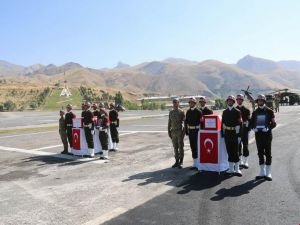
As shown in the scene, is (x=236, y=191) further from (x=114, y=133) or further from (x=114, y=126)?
(x=114, y=126)

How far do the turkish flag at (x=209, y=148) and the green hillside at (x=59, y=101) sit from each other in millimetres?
68624

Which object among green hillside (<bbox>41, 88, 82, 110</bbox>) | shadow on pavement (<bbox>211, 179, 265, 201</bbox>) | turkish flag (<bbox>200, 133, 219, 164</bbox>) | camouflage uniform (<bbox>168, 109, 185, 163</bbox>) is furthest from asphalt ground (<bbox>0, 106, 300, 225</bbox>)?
green hillside (<bbox>41, 88, 82, 110</bbox>)

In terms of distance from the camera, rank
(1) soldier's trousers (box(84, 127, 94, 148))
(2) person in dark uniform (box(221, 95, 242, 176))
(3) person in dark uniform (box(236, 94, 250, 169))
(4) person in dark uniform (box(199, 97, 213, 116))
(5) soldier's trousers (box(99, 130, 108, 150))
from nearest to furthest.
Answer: (2) person in dark uniform (box(221, 95, 242, 176))
(3) person in dark uniform (box(236, 94, 250, 169))
(4) person in dark uniform (box(199, 97, 213, 116))
(5) soldier's trousers (box(99, 130, 108, 150))
(1) soldier's trousers (box(84, 127, 94, 148))

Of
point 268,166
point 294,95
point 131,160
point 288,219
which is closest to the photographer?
point 288,219

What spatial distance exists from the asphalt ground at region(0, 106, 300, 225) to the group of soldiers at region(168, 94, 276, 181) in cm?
46

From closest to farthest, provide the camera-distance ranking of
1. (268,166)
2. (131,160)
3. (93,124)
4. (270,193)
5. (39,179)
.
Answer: (270,193), (268,166), (39,179), (131,160), (93,124)

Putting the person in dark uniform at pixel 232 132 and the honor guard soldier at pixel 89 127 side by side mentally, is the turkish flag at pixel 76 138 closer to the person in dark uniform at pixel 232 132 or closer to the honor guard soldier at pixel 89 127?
the honor guard soldier at pixel 89 127

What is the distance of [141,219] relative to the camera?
23.7 ft

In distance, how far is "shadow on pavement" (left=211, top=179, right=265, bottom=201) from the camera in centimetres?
854

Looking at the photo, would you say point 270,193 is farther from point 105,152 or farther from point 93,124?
point 93,124

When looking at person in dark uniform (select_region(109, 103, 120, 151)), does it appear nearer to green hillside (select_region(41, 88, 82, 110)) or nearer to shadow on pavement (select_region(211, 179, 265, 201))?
shadow on pavement (select_region(211, 179, 265, 201))

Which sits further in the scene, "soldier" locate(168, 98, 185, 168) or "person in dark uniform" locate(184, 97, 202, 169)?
"soldier" locate(168, 98, 185, 168)

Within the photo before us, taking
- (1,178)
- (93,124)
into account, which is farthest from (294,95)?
(1,178)

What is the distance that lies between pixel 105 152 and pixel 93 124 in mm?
1318
